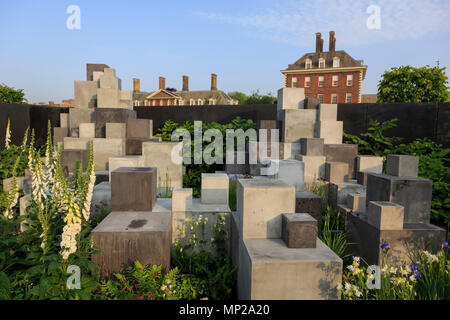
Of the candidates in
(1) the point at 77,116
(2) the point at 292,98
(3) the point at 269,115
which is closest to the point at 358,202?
(2) the point at 292,98

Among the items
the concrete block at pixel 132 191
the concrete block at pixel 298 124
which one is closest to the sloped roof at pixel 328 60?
the concrete block at pixel 298 124

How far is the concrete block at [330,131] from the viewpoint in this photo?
8.65 m

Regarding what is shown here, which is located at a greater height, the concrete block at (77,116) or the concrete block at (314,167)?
the concrete block at (77,116)

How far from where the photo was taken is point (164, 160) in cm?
775

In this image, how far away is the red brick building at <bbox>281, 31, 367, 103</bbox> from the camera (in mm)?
38156

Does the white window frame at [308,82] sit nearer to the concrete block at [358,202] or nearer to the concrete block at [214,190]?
the concrete block at [358,202]

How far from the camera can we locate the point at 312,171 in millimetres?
7898

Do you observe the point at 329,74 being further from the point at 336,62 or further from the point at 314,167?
the point at 314,167

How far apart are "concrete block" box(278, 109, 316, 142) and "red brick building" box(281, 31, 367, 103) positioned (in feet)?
105

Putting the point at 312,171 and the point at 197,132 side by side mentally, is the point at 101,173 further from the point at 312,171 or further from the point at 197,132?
the point at 312,171

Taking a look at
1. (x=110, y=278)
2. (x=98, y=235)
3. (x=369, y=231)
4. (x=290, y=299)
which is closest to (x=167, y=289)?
(x=110, y=278)

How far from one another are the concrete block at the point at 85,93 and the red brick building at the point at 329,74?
3409 centimetres

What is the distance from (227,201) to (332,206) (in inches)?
110

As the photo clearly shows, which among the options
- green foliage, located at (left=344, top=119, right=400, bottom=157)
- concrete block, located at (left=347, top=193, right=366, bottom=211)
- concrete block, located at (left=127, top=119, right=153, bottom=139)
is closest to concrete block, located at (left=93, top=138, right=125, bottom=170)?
concrete block, located at (left=127, top=119, right=153, bottom=139)
